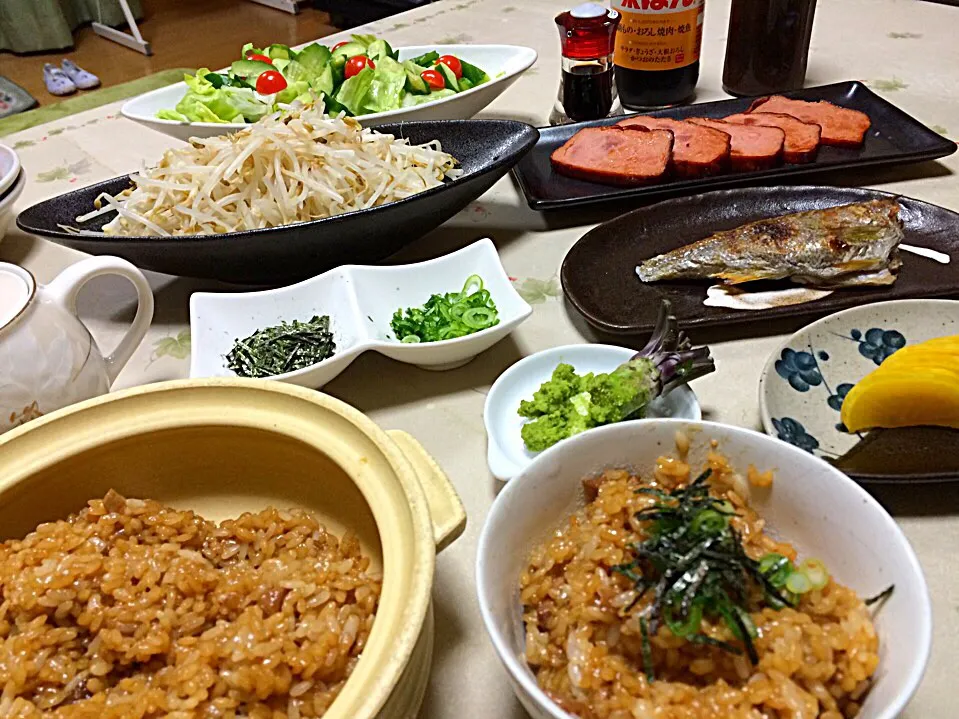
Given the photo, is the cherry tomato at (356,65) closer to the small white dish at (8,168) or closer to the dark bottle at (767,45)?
the small white dish at (8,168)

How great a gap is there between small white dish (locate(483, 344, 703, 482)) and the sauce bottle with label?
1.37 metres

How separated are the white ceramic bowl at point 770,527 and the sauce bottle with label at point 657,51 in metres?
1.80

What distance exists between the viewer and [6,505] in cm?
94

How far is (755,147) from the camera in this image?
201 centimetres

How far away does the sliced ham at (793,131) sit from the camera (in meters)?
2.01

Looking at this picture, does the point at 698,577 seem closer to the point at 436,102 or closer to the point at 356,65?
the point at 436,102

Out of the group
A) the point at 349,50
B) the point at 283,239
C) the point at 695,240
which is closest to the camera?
the point at 283,239

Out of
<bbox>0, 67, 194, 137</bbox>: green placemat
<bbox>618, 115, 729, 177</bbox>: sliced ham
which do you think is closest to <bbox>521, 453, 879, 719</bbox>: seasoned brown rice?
<bbox>618, 115, 729, 177</bbox>: sliced ham

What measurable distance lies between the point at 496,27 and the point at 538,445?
8.77ft

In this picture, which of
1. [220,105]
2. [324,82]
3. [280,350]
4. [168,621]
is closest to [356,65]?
[324,82]

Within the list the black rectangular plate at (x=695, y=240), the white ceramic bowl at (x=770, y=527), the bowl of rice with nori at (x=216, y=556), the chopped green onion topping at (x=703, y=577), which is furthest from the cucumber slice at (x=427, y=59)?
the chopped green onion topping at (x=703, y=577)

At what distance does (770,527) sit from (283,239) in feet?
3.68

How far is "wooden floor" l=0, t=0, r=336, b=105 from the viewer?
5.99 m

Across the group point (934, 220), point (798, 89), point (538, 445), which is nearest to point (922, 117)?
point (798, 89)
